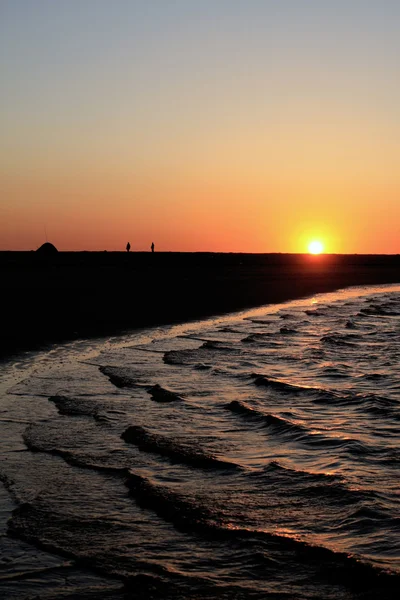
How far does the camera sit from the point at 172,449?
941 centimetres

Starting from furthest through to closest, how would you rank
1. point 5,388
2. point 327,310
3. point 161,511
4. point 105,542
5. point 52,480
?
point 327,310, point 5,388, point 52,480, point 161,511, point 105,542

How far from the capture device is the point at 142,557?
5.94 m

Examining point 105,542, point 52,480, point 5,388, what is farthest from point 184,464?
point 5,388

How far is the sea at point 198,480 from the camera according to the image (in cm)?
560

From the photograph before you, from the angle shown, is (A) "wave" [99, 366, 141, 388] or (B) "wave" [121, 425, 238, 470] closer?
(B) "wave" [121, 425, 238, 470]

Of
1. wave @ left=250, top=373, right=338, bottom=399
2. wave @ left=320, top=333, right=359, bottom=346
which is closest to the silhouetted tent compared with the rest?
wave @ left=320, top=333, right=359, bottom=346

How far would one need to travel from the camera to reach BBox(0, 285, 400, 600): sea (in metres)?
5.60

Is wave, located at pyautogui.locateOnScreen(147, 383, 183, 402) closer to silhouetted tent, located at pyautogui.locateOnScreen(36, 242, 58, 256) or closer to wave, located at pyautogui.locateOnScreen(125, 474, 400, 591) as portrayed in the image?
wave, located at pyautogui.locateOnScreen(125, 474, 400, 591)

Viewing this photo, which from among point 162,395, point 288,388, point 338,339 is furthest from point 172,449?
point 338,339

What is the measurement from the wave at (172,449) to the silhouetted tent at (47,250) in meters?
88.1

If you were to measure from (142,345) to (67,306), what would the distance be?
32.5ft

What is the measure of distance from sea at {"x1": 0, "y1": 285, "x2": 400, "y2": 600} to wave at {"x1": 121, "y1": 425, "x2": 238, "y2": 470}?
Answer: 29mm

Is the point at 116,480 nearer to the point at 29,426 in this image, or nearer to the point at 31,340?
the point at 29,426

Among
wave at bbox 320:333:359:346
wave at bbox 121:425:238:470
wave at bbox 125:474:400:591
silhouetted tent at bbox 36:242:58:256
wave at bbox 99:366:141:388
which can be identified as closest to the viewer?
wave at bbox 125:474:400:591
